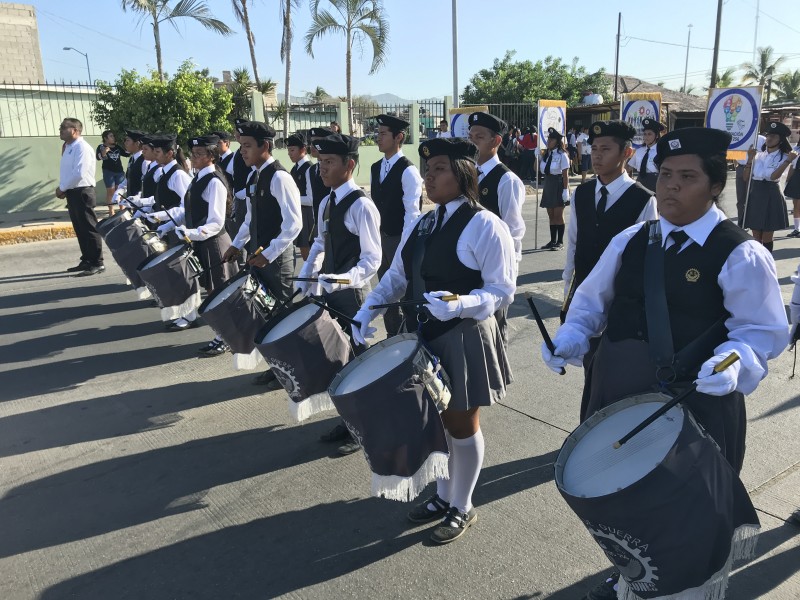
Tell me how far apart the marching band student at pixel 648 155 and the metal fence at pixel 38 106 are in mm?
11705

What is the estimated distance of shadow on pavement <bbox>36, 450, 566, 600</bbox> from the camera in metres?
2.80

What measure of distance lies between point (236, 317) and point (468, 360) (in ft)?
6.50

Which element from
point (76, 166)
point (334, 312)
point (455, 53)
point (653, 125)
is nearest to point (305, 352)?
point (334, 312)

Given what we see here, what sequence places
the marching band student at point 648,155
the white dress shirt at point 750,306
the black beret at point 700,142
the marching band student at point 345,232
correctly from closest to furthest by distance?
the white dress shirt at point 750,306, the black beret at point 700,142, the marching band student at point 345,232, the marching band student at point 648,155

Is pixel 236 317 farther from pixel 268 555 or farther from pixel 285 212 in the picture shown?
pixel 268 555

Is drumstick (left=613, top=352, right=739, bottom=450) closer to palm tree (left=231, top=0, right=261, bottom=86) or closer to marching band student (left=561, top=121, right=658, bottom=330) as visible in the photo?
marching band student (left=561, top=121, right=658, bottom=330)

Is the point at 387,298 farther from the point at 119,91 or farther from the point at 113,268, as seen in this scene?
the point at 119,91

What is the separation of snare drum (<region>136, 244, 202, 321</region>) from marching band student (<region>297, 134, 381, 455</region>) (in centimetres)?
158

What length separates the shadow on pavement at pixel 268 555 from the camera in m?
2.80

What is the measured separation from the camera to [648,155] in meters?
9.12

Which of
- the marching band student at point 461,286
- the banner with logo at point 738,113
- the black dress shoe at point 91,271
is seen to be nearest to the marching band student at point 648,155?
the banner with logo at point 738,113

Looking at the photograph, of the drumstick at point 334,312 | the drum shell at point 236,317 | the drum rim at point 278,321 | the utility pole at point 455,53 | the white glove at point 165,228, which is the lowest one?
the drum shell at point 236,317

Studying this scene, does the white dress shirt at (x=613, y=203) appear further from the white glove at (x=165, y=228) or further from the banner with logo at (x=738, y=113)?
the banner with logo at (x=738, y=113)

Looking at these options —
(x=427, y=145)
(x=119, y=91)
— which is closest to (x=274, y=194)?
(x=427, y=145)
